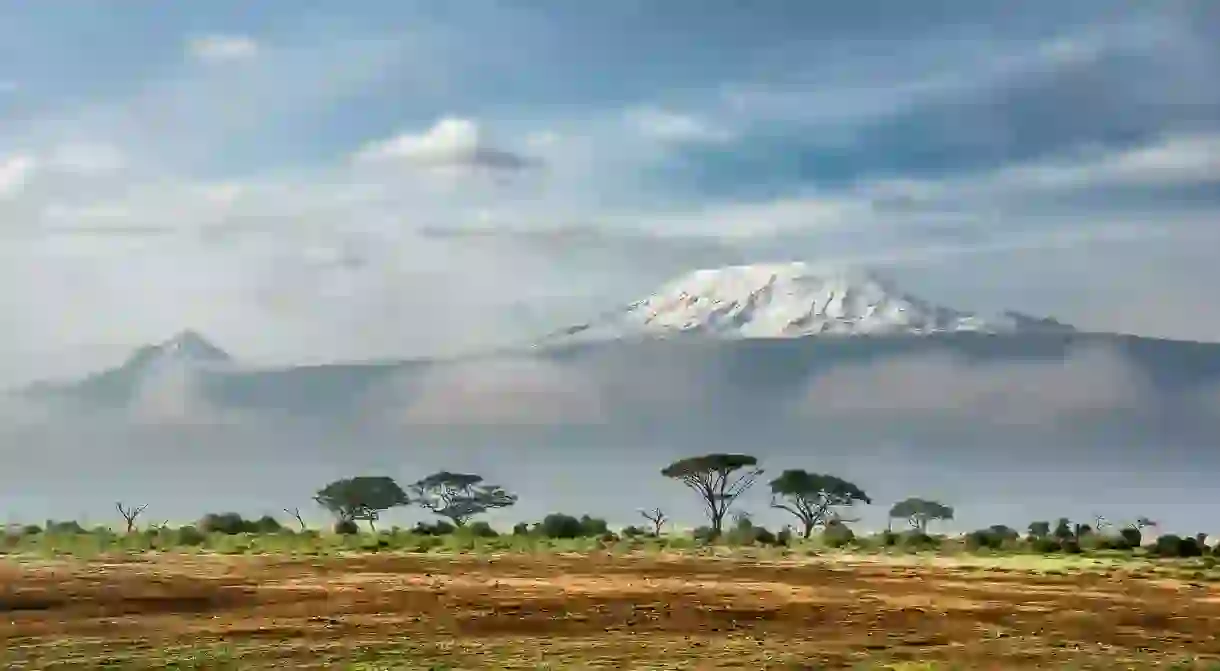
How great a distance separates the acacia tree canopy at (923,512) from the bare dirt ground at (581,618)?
5929 centimetres

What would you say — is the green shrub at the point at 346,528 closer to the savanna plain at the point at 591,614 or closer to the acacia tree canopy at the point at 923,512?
the savanna plain at the point at 591,614

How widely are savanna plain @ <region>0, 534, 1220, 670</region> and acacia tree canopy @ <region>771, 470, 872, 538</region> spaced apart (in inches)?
1610

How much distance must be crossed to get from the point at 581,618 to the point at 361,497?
68818 millimetres

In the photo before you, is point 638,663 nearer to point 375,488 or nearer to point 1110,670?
point 1110,670

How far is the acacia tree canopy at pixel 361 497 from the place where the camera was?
96.6 metres

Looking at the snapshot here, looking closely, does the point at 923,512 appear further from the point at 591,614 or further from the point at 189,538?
the point at 591,614

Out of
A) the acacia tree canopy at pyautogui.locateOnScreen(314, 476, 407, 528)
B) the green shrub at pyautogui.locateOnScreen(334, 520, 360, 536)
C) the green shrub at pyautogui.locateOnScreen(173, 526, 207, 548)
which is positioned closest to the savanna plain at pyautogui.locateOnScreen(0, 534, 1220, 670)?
the green shrub at pyautogui.locateOnScreen(173, 526, 207, 548)

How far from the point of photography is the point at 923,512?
345 ft

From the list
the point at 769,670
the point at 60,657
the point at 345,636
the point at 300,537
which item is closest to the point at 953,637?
the point at 769,670

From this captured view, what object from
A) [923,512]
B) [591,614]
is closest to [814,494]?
[923,512]

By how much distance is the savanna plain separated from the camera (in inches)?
984

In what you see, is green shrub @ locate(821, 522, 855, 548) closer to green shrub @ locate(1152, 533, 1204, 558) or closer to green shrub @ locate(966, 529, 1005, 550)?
green shrub @ locate(966, 529, 1005, 550)

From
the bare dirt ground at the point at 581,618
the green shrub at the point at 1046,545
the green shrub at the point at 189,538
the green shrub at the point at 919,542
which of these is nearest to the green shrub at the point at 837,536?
the green shrub at the point at 919,542

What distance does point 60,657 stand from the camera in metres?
24.4
